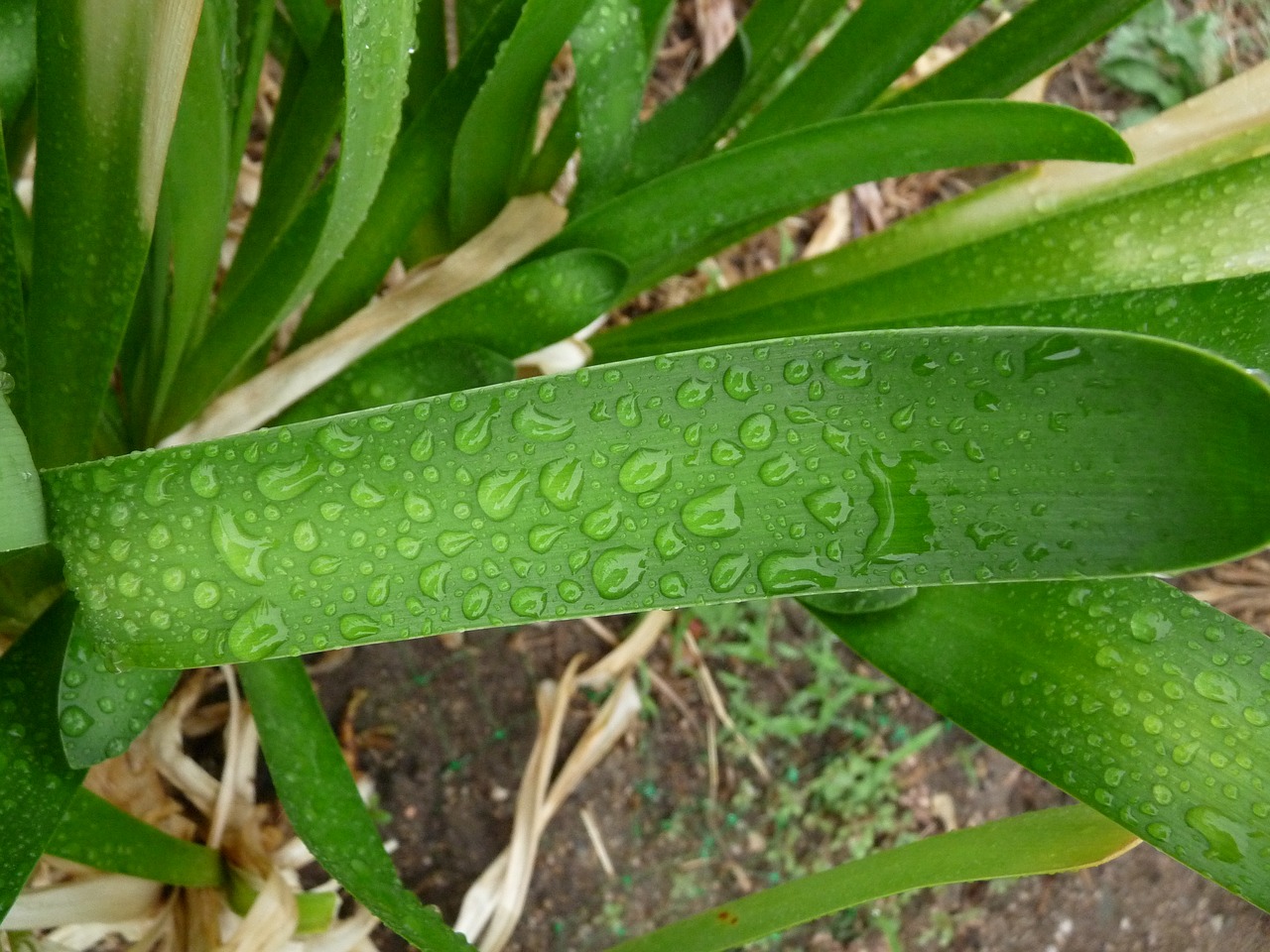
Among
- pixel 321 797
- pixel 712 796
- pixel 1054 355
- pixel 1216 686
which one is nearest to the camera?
pixel 1054 355

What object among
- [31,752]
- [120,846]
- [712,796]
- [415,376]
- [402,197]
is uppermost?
[402,197]

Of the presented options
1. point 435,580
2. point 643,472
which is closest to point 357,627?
point 435,580

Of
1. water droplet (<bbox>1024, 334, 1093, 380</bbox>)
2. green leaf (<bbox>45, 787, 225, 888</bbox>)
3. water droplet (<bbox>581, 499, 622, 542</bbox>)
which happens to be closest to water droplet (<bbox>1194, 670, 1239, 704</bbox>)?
water droplet (<bbox>1024, 334, 1093, 380</bbox>)

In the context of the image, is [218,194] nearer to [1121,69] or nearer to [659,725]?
[659,725]

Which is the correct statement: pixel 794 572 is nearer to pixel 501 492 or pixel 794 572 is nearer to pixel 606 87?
pixel 501 492

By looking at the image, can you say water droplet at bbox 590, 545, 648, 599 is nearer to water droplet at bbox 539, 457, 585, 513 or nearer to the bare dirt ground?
water droplet at bbox 539, 457, 585, 513

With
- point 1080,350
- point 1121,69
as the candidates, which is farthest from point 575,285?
point 1121,69
